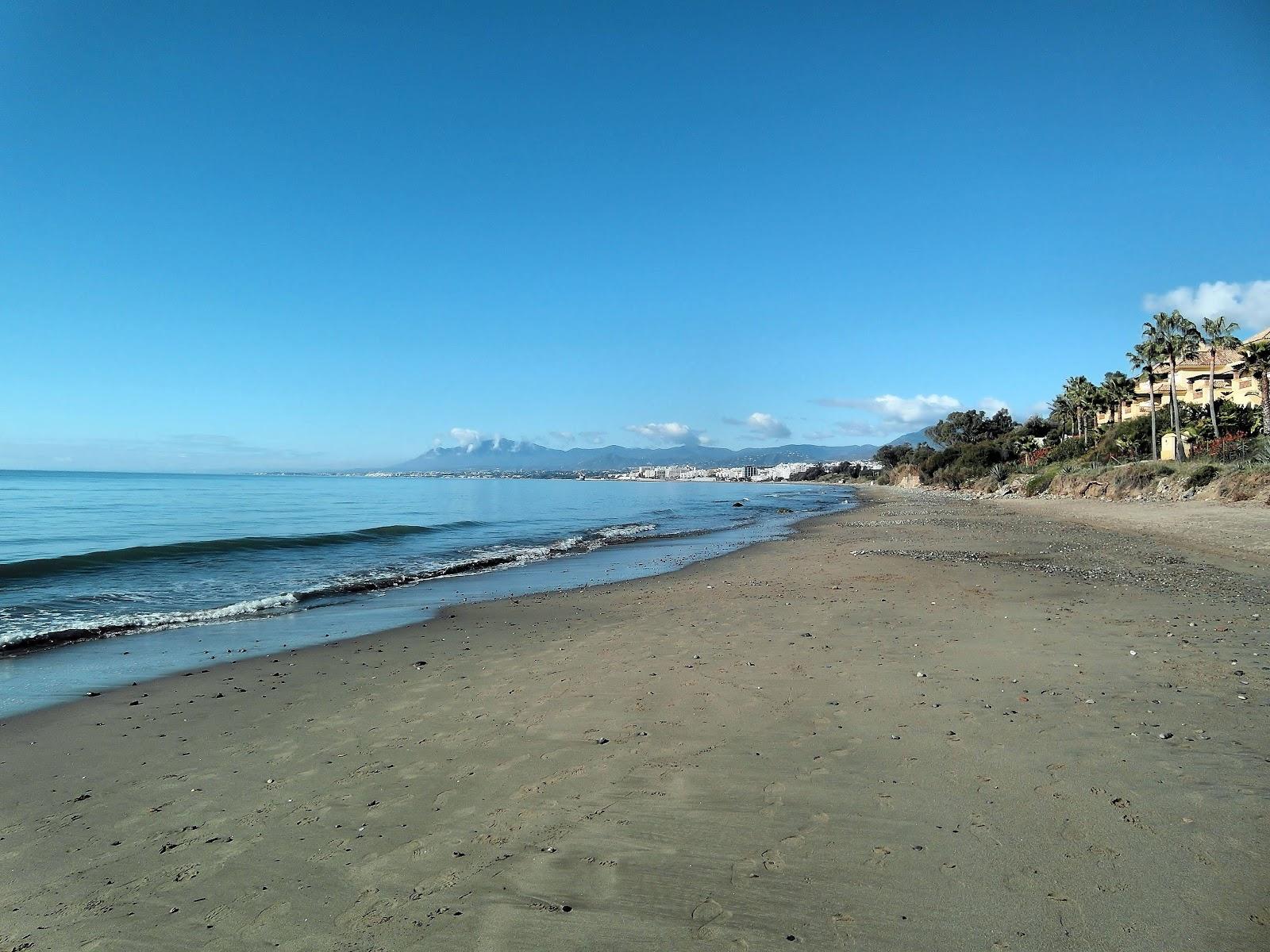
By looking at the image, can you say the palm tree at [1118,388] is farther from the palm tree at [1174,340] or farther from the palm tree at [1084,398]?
the palm tree at [1174,340]

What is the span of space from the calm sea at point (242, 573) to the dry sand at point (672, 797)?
2.30 meters

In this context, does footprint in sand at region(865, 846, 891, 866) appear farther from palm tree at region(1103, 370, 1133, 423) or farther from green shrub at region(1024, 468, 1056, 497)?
palm tree at region(1103, 370, 1133, 423)

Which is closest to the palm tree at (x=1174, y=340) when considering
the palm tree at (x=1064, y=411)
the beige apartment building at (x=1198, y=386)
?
the beige apartment building at (x=1198, y=386)

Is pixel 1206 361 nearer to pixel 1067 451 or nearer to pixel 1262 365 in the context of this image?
pixel 1067 451

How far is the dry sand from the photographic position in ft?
10.6

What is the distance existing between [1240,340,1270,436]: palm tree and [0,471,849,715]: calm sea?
31398 millimetres

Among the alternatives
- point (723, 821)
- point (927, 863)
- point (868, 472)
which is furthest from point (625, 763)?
point (868, 472)

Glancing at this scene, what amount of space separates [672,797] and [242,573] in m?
17.4

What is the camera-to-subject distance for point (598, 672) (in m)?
7.61

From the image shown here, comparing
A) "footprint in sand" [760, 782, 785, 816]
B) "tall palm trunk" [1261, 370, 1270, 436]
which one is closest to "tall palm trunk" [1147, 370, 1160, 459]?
"tall palm trunk" [1261, 370, 1270, 436]

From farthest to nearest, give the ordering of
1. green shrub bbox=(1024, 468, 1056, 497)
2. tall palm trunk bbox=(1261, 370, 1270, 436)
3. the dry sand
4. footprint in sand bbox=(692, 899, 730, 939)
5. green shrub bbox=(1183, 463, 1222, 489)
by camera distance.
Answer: green shrub bbox=(1024, 468, 1056, 497)
tall palm trunk bbox=(1261, 370, 1270, 436)
green shrub bbox=(1183, 463, 1222, 489)
the dry sand
footprint in sand bbox=(692, 899, 730, 939)

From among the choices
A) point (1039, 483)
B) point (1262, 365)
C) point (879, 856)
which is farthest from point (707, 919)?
point (1039, 483)

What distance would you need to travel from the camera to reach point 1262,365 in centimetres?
3994

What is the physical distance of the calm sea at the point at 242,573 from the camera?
9.71 metres
